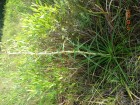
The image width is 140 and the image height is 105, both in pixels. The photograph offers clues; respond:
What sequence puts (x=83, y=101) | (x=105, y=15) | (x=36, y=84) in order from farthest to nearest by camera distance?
1. (x=83, y=101)
2. (x=36, y=84)
3. (x=105, y=15)

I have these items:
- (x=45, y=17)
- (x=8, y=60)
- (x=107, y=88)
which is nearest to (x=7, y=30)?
(x=8, y=60)

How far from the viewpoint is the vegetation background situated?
4.92ft

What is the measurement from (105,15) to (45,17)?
36 cm

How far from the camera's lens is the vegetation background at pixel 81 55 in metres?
1.50

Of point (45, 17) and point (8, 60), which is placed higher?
point (45, 17)

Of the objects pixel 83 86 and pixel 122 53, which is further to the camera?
pixel 83 86

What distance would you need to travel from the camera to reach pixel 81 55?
1.65 metres

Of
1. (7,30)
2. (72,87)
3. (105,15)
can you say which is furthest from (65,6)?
(7,30)

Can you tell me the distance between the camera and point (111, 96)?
1574mm

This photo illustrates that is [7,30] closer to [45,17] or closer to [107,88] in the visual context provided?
[45,17]

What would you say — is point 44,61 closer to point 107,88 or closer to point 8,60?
point 8,60

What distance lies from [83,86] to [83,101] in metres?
0.09

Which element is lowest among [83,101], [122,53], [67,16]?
[83,101]

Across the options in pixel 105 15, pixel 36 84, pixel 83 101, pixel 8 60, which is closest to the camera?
pixel 105 15
